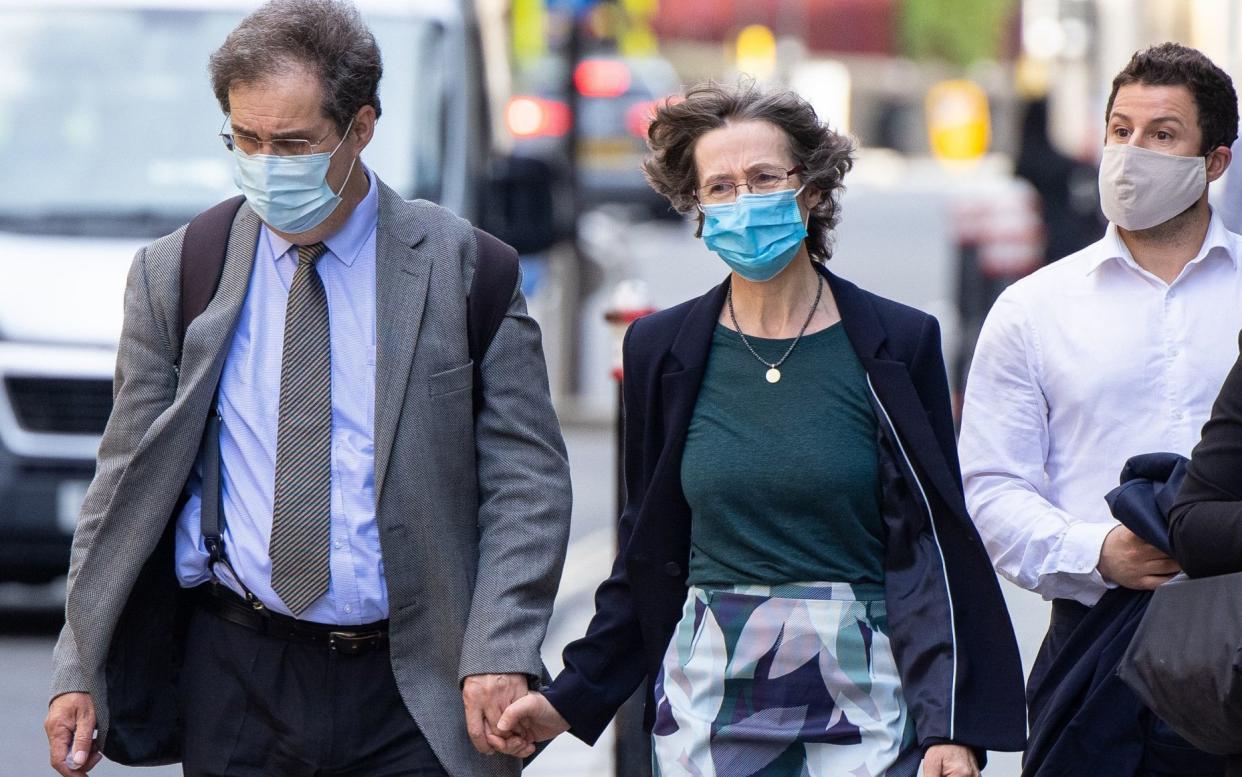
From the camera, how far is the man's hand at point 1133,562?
3.91 metres

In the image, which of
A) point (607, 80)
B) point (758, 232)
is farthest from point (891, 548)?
point (607, 80)

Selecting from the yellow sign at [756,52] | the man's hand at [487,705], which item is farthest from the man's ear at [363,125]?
the yellow sign at [756,52]

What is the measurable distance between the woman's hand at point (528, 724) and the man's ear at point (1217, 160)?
1.59 meters

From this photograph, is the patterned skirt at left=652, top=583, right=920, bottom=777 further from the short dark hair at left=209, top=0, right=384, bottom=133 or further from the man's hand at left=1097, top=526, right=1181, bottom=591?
the short dark hair at left=209, top=0, right=384, bottom=133

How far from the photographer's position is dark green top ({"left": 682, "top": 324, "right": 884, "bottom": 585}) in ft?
12.5

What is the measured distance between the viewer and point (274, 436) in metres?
3.88

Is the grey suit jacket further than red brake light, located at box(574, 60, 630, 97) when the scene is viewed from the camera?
No

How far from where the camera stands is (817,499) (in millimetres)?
3820

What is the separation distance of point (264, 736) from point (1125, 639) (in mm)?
1543

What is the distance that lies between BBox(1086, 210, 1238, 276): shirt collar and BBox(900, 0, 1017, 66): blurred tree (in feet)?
240

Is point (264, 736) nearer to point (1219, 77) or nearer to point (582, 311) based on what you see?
point (1219, 77)

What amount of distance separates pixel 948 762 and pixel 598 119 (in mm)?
25850

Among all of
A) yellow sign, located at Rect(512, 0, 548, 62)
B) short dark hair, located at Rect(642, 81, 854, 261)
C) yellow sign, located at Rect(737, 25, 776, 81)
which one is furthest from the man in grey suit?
yellow sign, located at Rect(737, 25, 776, 81)

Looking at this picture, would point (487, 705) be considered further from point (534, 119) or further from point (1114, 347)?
point (534, 119)
